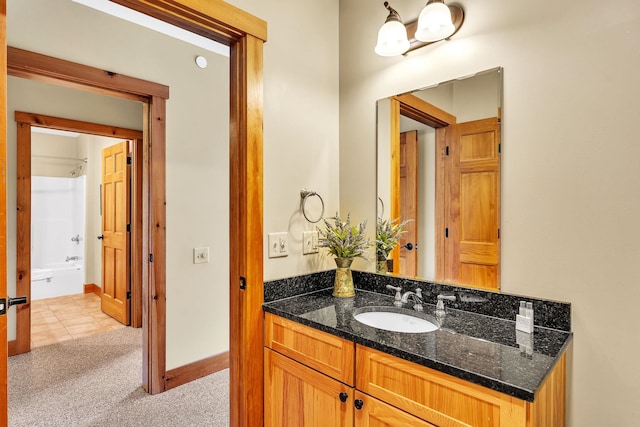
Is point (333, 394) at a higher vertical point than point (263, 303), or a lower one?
lower

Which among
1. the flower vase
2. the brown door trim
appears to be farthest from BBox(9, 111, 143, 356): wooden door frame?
the flower vase

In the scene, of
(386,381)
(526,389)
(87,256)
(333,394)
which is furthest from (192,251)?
(87,256)

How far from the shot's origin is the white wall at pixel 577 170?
1107 mm

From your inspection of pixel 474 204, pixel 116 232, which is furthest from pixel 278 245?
pixel 116 232

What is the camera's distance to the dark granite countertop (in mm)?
888

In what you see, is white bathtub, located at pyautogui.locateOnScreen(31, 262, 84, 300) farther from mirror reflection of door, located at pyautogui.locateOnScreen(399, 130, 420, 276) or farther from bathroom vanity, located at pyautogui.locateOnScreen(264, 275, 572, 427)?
mirror reflection of door, located at pyautogui.locateOnScreen(399, 130, 420, 276)

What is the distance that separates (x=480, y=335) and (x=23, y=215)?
3493 mm

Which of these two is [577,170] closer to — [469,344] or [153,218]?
[469,344]

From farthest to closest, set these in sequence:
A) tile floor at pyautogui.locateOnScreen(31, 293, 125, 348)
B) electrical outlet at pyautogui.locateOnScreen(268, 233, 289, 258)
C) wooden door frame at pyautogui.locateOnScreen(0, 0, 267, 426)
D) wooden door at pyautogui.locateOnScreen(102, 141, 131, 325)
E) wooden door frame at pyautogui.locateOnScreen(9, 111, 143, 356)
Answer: wooden door at pyautogui.locateOnScreen(102, 141, 131, 325) < tile floor at pyautogui.locateOnScreen(31, 293, 125, 348) < wooden door frame at pyautogui.locateOnScreen(9, 111, 143, 356) < electrical outlet at pyautogui.locateOnScreen(268, 233, 289, 258) < wooden door frame at pyautogui.locateOnScreen(0, 0, 267, 426)

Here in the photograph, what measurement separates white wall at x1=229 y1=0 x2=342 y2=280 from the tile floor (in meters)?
3.09

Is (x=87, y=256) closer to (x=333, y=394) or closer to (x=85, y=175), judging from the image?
(x=85, y=175)

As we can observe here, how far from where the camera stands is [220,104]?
2.79 m

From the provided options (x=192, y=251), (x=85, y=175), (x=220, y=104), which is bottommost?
(x=192, y=251)

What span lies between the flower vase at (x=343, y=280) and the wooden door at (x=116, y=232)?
3034mm
